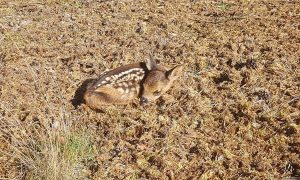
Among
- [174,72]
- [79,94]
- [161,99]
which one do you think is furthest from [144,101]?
[79,94]

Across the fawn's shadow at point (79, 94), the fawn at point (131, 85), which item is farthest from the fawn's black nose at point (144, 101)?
the fawn's shadow at point (79, 94)

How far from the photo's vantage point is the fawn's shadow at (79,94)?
718 cm

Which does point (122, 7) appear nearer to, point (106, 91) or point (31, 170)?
point (106, 91)

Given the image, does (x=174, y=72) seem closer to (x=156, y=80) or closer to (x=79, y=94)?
(x=156, y=80)

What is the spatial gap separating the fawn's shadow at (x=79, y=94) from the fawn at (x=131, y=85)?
0.25 metres

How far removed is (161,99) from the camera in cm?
712

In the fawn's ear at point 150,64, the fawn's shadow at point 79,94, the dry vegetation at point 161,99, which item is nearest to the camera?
the dry vegetation at point 161,99

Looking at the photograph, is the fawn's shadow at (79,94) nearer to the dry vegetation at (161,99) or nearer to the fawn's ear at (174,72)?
the dry vegetation at (161,99)

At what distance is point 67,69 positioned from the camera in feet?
26.3

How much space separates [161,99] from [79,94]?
1273 millimetres

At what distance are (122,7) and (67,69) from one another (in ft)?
8.00

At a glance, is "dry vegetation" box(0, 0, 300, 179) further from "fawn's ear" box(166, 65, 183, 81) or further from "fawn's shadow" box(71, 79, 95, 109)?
"fawn's ear" box(166, 65, 183, 81)

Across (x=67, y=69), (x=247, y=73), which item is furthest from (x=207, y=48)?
(x=67, y=69)

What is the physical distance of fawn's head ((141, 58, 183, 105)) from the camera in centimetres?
708
